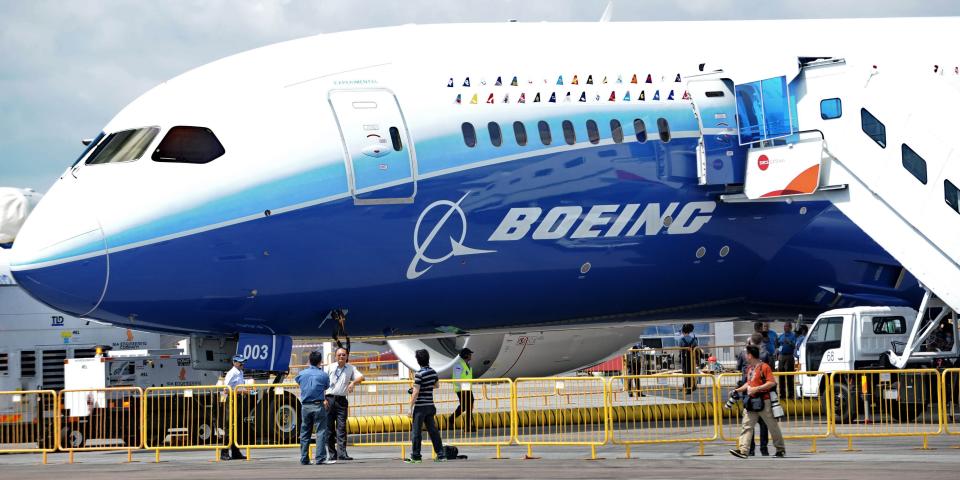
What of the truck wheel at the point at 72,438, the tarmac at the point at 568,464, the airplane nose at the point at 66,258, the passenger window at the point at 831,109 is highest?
the passenger window at the point at 831,109

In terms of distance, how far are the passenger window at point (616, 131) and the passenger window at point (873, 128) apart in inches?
113

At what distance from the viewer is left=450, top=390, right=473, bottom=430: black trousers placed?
17.9 meters

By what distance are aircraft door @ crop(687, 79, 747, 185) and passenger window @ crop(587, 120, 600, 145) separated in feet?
4.38

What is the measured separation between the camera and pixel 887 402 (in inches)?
702

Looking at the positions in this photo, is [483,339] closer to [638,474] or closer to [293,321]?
[293,321]

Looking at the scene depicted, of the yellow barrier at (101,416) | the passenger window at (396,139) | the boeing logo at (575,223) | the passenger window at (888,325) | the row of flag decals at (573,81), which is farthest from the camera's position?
the passenger window at (888,325)

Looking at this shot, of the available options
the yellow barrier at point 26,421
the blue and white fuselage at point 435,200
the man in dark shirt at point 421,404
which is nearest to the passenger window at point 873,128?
the blue and white fuselage at point 435,200

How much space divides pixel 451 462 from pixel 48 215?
5.07 m

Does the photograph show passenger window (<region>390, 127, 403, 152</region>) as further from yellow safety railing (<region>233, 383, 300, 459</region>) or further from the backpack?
the backpack

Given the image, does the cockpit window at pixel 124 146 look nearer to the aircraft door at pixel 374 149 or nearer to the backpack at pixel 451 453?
the aircraft door at pixel 374 149

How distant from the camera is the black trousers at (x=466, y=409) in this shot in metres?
17.9

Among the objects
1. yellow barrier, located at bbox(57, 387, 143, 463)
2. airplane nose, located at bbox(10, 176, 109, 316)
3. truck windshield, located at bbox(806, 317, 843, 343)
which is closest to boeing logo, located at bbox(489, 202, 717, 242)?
airplane nose, located at bbox(10, 176, 109, 316)

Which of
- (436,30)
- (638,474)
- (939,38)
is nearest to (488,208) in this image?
(436,30)

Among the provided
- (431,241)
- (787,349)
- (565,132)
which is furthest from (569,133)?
(787,349)
